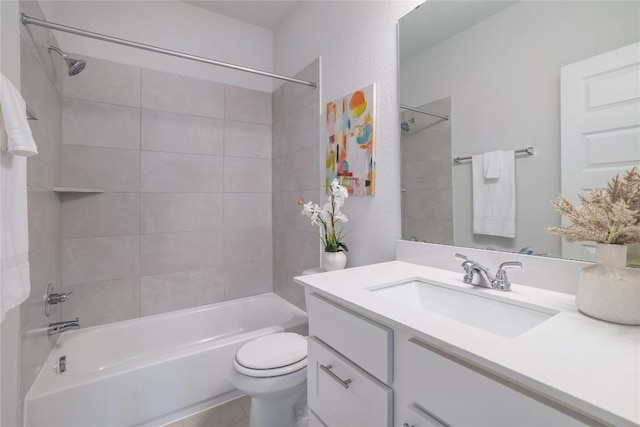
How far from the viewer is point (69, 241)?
5.92 ft

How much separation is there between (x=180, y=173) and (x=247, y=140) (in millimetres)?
604

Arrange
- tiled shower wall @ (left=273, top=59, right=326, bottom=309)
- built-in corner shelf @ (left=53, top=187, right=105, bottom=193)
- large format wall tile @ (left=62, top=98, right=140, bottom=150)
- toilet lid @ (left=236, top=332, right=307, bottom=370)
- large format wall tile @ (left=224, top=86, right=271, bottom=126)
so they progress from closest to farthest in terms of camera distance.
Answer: toilet lid @ (left=236, top=332, right=307, bottom=370) → built-in corner shelf @ (left=53, top=187, right=105, bottom=193) → large format wall tile @ (left=62, top=98, right=140, bottom=150) → tiled shower wall @ (left=273, top=59, right=326, bottom=309) → large format wall tile @ (left=224, top=86, right=271, bottom=126)

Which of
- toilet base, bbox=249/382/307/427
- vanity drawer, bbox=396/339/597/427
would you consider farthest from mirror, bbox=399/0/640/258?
toilet base, bbox=249/382/307/427

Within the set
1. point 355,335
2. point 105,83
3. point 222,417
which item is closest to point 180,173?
point 105,83

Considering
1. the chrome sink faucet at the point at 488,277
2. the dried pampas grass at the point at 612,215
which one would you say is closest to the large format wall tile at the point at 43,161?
the chrome sink faucet at the point at 488,277

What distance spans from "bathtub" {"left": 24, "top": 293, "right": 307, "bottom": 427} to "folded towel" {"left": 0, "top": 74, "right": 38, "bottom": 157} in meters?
1.06

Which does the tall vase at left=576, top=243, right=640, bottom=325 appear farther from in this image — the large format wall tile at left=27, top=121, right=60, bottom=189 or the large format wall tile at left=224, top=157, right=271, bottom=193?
the large format wall tile at left=224, top=157, right=271, bottom=193

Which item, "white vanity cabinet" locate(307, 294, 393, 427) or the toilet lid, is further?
the toilet lid

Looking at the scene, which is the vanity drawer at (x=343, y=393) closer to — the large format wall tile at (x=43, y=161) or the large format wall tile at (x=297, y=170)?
the large format wall tile at (x=297, y=170)

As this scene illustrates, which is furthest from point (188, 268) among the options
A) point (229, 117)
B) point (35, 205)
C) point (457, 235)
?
point (457, 235)

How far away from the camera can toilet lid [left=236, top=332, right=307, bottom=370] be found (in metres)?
1.31

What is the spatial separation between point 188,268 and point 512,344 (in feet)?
7.08

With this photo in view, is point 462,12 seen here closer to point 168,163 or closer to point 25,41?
point 25,41

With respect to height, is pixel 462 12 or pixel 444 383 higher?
pixel 462 12
